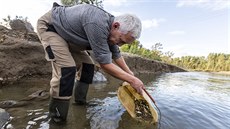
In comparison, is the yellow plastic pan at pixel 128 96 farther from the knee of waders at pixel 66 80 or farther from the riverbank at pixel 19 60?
the riverbank at pixel 19 60

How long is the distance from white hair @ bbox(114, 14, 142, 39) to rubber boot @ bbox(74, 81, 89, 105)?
5.14 feet

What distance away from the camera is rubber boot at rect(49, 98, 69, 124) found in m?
2.73

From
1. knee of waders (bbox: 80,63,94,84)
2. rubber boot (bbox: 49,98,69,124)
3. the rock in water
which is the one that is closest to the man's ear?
rubber boot (bbox: 49,98,69,124)

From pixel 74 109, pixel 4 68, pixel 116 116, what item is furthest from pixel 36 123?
pixel 4 68

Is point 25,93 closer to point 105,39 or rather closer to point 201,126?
point 105,39

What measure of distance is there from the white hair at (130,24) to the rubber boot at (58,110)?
1109 millimetres

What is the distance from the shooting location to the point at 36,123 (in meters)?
2.85

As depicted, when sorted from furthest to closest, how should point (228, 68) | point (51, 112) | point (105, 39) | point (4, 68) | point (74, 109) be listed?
point (228, 68), point (4, 68), point (74, 109), point (51, 112), point (105, 39)

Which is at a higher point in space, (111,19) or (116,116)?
(111,19)

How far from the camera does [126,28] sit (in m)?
2.35

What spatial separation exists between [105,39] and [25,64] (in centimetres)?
441

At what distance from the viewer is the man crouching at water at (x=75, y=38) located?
2.37 m

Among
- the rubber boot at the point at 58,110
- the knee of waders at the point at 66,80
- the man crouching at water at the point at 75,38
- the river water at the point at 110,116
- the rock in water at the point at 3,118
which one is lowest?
the river water at the point at 110,116

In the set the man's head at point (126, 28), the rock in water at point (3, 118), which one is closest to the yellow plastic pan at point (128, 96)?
the man's head at point (126, 28)
